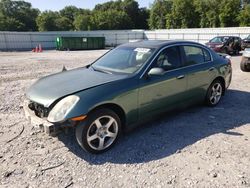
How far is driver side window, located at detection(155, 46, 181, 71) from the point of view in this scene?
14.0 feet

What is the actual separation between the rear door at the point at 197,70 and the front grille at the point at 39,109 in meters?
2.69

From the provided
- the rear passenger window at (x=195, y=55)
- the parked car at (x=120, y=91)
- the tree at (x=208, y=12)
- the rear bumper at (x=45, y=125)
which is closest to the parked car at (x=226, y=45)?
the rear passenger window at (x=195, y=55)

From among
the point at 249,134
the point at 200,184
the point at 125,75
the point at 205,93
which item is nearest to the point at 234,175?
the point at 200,184

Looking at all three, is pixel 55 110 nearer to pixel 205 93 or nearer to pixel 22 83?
pixel 205 93

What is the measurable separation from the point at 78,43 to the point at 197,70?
24.9 m

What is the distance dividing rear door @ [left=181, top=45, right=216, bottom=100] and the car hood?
157 centimetres

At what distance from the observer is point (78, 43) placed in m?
28.2

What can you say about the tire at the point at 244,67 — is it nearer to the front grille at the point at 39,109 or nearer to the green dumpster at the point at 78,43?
the front grille at the point at 39,109

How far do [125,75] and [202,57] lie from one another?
2.14m

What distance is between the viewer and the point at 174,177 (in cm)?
308

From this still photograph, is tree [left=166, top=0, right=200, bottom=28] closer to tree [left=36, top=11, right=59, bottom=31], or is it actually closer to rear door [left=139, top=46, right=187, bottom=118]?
tree [left=36, top=11, right=59, bottom=31]

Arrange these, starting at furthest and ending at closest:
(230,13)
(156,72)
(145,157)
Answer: (230,13)
(156,72)
(145,157)

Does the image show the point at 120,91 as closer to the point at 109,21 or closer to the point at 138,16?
the point at 109,21

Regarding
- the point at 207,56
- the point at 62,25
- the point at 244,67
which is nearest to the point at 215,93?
the point at 207,56
